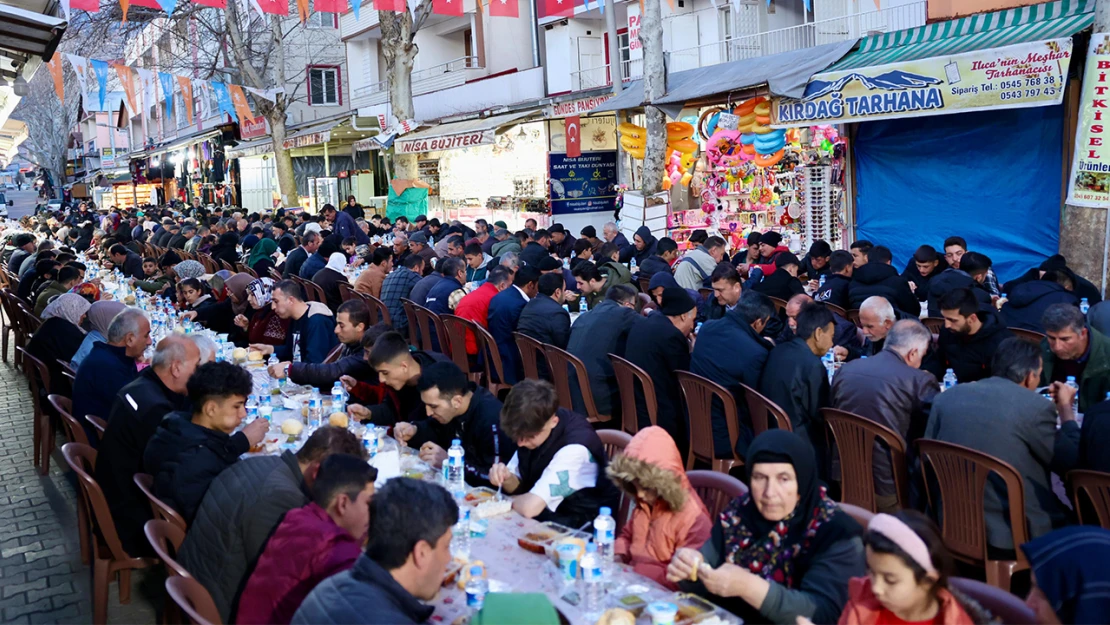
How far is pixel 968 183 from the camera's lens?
12445mm

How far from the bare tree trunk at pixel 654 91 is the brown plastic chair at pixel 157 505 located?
11862 millimetres

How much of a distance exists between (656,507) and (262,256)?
42.1 feet

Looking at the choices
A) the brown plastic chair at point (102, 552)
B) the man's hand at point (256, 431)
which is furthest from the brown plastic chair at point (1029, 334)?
the brown plastic chair at point (102, 552)

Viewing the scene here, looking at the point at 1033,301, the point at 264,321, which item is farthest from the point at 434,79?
the point at 1033,301

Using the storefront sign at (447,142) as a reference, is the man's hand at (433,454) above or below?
below

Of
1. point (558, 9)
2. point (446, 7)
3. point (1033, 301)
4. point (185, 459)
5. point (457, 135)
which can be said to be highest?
point (558, 9)

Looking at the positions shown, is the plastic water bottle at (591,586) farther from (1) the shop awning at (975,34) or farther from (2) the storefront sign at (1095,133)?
(1) the shop awning at (975,34)

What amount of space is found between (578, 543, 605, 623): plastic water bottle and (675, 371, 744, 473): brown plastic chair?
236cm

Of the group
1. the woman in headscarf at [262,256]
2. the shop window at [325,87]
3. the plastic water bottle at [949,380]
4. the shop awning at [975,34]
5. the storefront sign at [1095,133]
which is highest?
the shop window at [325,87]

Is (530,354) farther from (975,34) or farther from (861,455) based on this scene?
(975,34)

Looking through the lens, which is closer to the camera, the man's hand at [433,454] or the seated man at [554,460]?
the seated man at [554,460]

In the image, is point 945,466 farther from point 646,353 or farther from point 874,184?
point 874,184

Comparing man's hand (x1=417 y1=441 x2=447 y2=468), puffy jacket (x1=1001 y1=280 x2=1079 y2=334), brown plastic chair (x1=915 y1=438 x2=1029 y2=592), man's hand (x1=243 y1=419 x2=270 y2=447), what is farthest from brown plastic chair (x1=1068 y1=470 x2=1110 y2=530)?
man's hand (x1=243 y1=419 x2=270 y2=447)

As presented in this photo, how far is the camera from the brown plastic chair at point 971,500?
407cm
